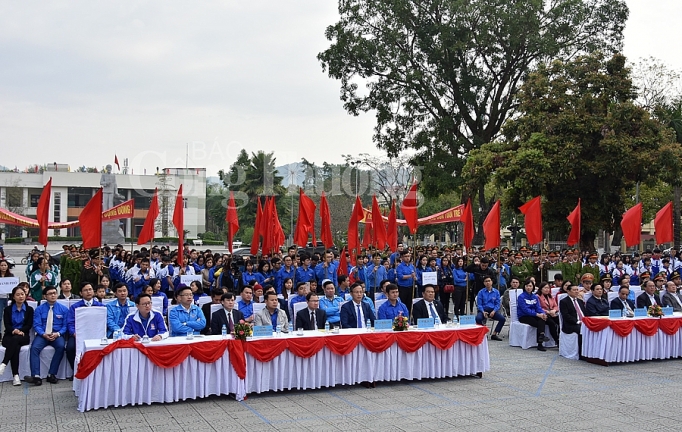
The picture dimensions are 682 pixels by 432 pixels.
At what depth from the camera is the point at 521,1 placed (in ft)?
98.7

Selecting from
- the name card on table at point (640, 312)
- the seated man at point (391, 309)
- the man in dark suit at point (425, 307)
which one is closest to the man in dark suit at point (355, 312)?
the seated man at point (391, 309)

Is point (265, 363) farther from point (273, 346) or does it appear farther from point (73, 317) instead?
point (73, 317)

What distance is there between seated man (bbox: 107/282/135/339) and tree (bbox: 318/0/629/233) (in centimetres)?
2291

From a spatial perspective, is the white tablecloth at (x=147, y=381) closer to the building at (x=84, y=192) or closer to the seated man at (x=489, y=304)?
the seated man at (x=489, y=304)

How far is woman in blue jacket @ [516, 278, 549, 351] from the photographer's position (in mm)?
13219

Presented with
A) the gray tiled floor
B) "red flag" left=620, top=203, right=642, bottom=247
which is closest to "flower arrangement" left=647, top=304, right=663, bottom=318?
the gray tiled floor

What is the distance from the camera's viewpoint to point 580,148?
24.3m

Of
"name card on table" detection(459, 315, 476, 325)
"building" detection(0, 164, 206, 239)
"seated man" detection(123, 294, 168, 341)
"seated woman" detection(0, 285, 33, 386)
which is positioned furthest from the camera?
"building" detection(0, 164, 206, 239)

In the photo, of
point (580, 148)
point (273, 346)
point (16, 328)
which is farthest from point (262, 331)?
point (580, 148)

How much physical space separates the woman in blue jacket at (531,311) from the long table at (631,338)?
1269 millimetres

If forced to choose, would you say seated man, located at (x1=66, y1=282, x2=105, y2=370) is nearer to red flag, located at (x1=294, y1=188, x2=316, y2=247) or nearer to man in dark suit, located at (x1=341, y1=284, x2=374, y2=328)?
man in dark suit, located at (x1=341, y1=284, x2=374, y2=328)

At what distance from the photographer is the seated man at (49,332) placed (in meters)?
9.77

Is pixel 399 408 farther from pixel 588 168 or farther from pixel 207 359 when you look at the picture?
pixel 588 168

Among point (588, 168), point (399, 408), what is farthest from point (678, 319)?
point (588, 168)
